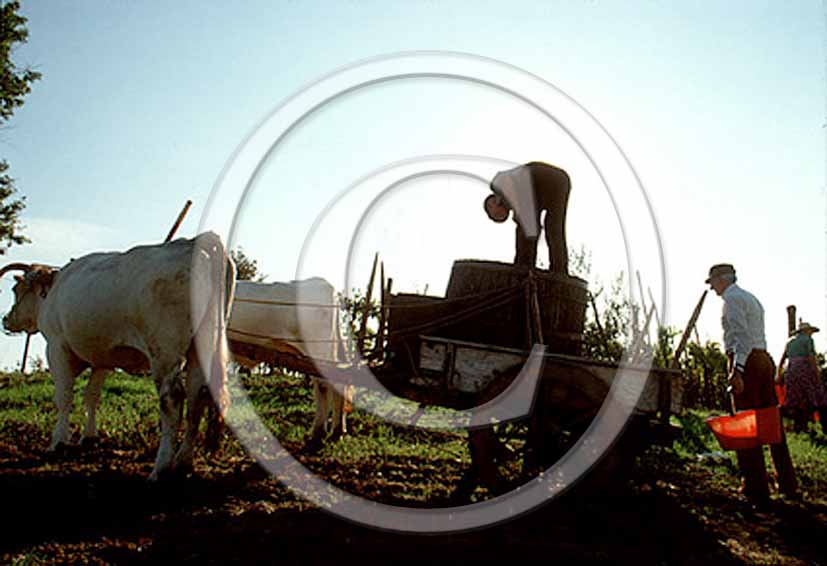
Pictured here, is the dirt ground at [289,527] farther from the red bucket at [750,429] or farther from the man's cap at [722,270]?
the man's cap at [722,270]

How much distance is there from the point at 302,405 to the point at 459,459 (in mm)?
5062

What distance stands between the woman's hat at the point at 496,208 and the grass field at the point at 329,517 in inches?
103

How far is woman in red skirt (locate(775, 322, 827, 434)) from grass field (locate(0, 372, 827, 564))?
13.1ft

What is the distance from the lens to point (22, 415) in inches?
360

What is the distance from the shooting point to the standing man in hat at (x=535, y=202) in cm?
564

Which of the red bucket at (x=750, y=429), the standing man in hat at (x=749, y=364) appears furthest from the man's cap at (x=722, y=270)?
the red bucket at (x=750, y=429)

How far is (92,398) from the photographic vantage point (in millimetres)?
7328

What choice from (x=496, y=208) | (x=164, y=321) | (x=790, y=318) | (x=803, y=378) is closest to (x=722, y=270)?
(x=496, y=208)

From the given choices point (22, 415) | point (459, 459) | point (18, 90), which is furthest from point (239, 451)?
point (18, 90)

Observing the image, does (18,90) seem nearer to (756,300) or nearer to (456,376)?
(456,376)

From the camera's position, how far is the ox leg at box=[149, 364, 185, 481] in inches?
210

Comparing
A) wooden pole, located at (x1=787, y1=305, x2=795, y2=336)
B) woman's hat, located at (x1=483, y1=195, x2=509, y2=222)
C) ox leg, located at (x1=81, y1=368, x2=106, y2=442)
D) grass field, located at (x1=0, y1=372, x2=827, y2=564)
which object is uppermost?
woman's hat, located at (x1=483, y1=195, x2=509, y2=222)

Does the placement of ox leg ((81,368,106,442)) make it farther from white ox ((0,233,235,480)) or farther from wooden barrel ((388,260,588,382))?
wooden barrel ((388,260,588,382))

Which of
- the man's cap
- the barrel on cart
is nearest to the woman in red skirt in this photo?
the man's cap
